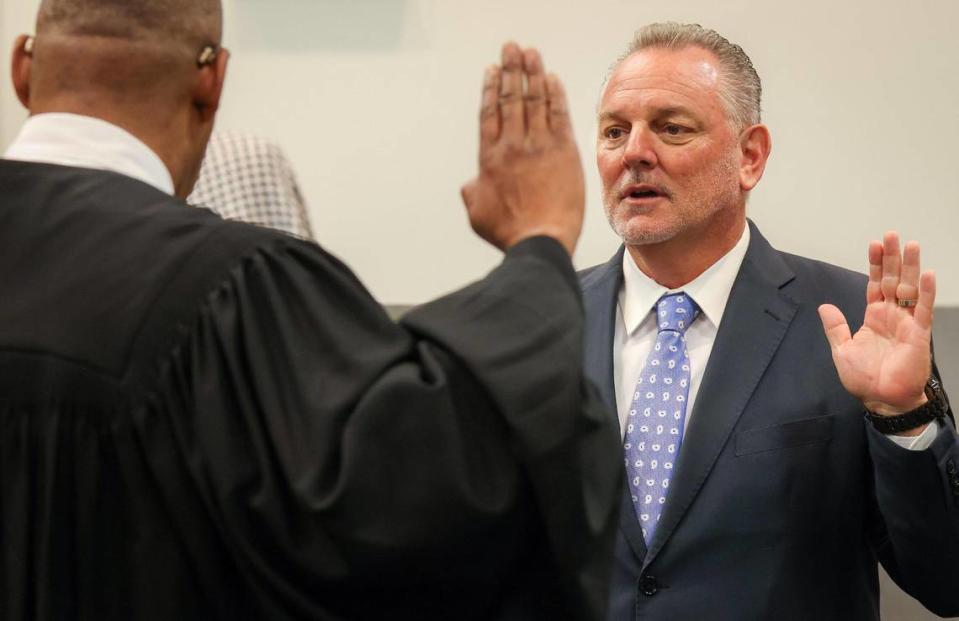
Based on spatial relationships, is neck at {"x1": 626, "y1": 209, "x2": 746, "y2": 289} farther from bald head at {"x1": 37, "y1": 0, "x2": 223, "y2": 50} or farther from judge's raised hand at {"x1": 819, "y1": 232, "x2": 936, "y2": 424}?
bald head at {"x1": 37, "y1": 0, "x2": 223, "y2": 50}

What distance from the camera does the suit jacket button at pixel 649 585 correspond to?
6.77ft

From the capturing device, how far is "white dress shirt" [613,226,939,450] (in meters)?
2.25

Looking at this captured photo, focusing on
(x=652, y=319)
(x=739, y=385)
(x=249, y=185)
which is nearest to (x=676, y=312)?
(x=652, y=319)

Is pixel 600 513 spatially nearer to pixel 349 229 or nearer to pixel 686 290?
pixel 686 290

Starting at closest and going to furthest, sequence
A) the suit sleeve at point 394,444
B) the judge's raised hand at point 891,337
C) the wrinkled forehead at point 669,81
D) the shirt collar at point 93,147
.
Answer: the suit sleeve at point 394,444
the shirt collar at point 93,147
the judge's raised hand at point 891,337
the wrinkled forehead at point 669,81

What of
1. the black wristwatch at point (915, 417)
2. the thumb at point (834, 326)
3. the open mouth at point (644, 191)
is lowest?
the black wristwatch at point (915, 417)

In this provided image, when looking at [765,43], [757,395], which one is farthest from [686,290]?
[765,43]

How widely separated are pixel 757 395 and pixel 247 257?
121 cm

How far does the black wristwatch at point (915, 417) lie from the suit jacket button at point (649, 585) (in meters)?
0.45

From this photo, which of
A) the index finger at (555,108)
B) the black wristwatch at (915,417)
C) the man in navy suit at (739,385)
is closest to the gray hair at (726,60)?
the man in navy suit at (739,385)

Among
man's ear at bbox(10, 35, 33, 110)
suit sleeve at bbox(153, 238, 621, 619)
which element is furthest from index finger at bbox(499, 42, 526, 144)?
man's ear at bbox(10, 35, 33, 110)

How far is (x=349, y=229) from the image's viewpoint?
10.3 ft

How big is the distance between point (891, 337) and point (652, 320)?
0.49m

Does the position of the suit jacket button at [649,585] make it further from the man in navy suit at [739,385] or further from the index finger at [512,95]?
the index finger at [512,95]
